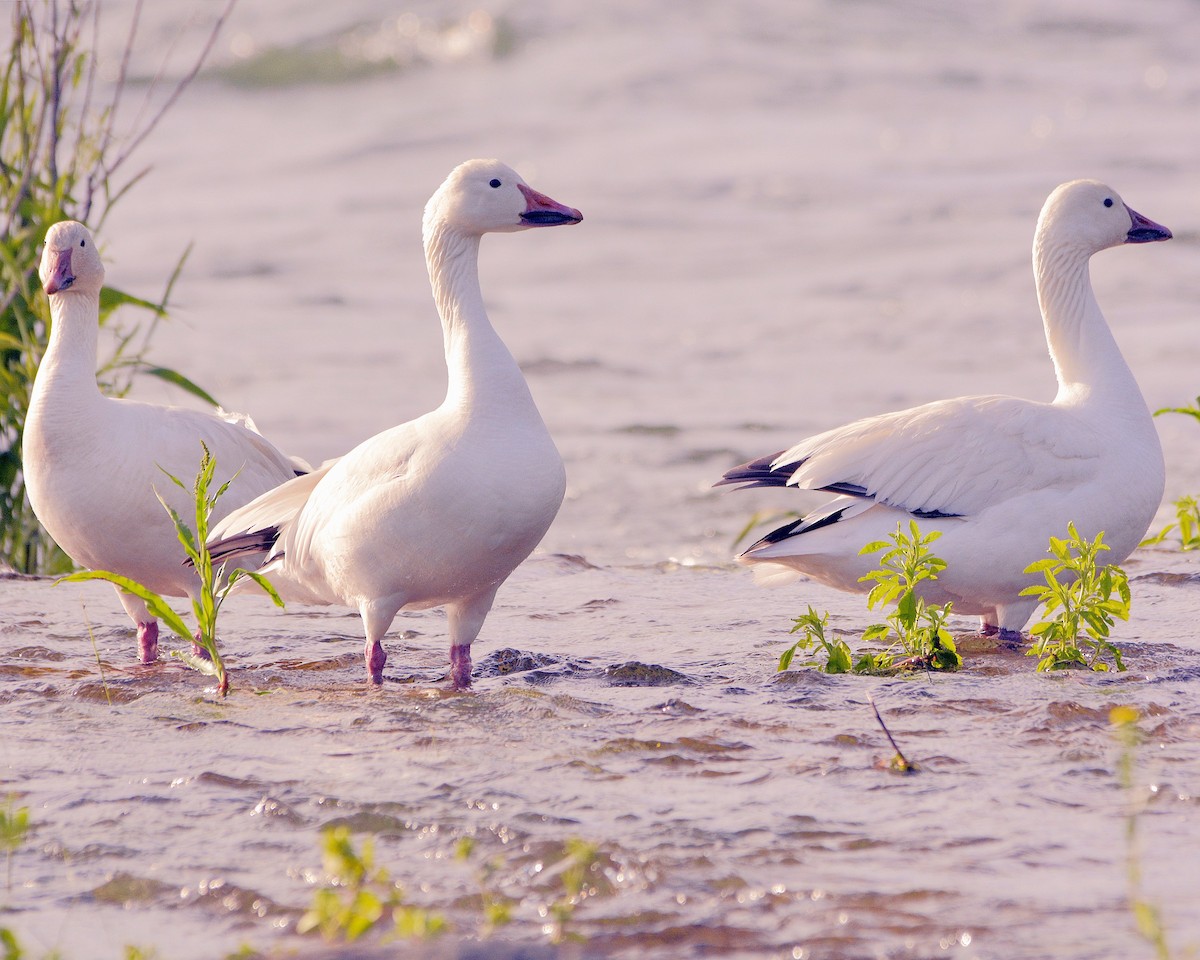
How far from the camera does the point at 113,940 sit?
3.12 metres

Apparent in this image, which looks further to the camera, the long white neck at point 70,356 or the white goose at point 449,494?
the long white neck at point 70,356

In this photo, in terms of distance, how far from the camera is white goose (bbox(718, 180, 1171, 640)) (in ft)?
18.6

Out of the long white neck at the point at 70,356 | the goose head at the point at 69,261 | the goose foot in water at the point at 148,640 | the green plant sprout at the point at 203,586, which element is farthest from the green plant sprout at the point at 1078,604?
the goose head at the point at 69,261

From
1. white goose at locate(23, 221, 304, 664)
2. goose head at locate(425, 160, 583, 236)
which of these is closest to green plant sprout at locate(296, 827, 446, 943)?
white goose at locate(23, 221, 304, 664)

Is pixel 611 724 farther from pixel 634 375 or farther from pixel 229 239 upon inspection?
pixel 229 239

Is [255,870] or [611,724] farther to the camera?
[611,724]

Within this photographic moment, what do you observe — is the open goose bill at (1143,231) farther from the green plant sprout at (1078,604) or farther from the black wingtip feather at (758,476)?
the green plant sprout at (1078,604)

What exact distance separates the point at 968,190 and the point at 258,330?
30.7ft

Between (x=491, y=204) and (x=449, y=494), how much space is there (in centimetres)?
114

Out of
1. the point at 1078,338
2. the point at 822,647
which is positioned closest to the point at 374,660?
the point at 822,647

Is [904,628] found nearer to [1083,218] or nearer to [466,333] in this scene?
[466,333]

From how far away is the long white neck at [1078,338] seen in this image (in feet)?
20.2

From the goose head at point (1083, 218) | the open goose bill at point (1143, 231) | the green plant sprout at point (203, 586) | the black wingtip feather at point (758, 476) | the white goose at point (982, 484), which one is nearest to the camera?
the green plant sprout at point (203, 586)

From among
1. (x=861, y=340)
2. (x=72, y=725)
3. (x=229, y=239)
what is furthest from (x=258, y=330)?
(x=72, y=725)
